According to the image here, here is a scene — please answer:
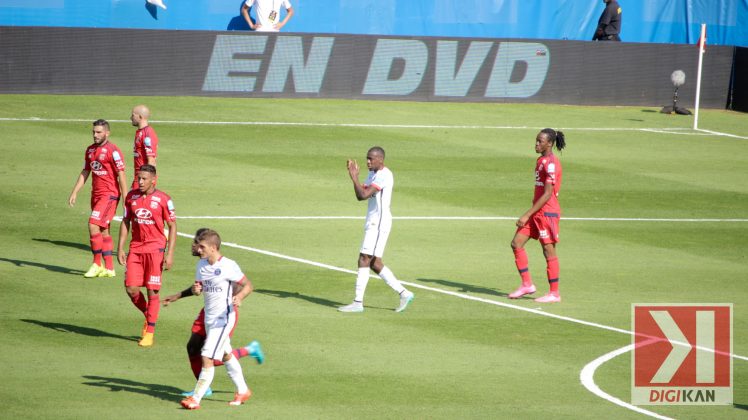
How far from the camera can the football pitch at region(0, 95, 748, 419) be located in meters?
11.2

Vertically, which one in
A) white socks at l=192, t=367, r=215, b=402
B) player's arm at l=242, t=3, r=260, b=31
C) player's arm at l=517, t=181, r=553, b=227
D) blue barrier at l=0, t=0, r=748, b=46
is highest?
blue barrier at l=0, t=0, r=748, b=46

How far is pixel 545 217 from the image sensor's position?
49.1 ft

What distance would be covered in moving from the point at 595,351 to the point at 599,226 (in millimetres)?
7655

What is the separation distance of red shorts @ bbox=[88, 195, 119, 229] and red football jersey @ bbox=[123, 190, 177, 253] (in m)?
3.11

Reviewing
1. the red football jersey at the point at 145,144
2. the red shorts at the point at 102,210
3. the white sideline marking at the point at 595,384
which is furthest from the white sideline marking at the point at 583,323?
the red shorts at the point at 102,210

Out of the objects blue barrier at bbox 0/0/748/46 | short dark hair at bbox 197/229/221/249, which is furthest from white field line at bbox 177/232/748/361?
blue barrier at bbox 0/0/748/46

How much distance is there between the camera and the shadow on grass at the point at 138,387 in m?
10.8

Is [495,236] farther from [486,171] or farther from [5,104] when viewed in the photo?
[5,104]

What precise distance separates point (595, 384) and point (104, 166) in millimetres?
7759

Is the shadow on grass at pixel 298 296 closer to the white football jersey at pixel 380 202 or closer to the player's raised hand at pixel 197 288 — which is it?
the white football jersey at pixel 380 202

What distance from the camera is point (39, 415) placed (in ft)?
33.0

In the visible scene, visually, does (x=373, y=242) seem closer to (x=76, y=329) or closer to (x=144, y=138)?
(x=76, y=329)

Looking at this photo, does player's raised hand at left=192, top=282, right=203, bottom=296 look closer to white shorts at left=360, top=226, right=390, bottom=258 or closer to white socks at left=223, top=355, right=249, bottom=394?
white socks at left=223, top=355, right=249, bottom=394

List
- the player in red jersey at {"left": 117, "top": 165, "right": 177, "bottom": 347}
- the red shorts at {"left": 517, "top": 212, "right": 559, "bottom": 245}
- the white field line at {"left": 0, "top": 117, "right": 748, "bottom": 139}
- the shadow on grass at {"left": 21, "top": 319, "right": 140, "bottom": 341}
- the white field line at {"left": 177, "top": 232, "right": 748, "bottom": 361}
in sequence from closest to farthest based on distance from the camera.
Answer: the player in red jersey at {"left": 117, "top": 165, "right": 177, "bottom": 347}, the shadow on grass at {"left": 21, "top": 319, "right": 140, "bottom": 341}, the white field line at {"left": 177, "top": 232, "right": 748, "bottom": 361}, the red shorts at {"left": 517, "top": 212, "right": 559, "bottom": 245}, the white field line at {"left": 0, "top": 117, "right": 748, "bottom": 139}
